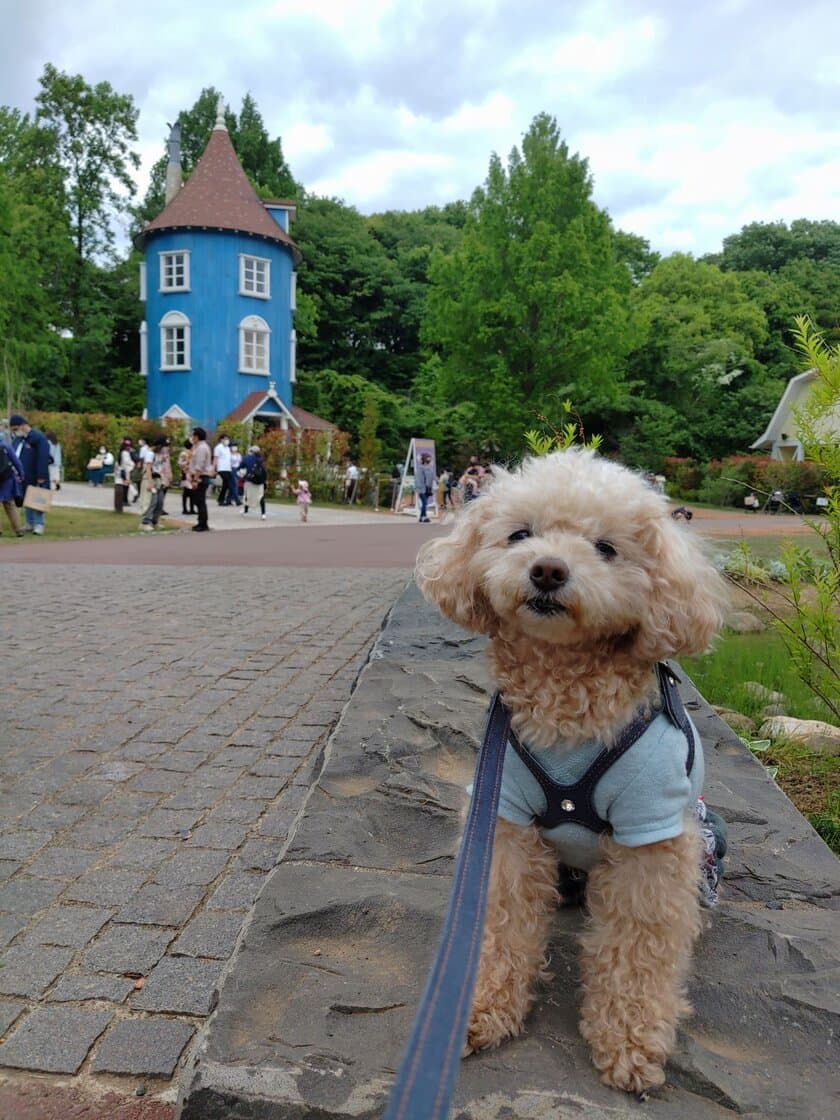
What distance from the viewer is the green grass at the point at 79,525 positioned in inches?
612

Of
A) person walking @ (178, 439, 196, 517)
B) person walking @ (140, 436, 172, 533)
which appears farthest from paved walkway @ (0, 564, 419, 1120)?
person walking @ (178, 439, 196, 517)

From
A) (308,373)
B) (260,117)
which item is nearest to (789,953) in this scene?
(308,373)

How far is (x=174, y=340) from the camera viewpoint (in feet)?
123

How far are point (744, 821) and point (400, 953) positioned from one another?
4.42 feet

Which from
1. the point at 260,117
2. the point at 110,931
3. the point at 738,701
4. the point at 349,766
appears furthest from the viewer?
the point at 260,117

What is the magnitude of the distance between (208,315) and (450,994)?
38.8 meters

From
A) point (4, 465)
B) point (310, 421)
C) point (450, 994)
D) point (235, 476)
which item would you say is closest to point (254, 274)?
point (310, 421)

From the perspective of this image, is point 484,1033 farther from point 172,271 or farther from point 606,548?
point 172,271

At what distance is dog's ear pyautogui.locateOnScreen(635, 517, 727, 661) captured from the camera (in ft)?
6.20

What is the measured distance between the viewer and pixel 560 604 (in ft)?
6.01

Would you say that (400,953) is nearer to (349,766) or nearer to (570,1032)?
(570,1032)

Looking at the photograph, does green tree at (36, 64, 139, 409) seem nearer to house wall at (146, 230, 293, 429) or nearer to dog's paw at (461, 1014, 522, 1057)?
house wall at (146, 230, 293, 429)

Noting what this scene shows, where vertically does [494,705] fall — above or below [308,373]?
below

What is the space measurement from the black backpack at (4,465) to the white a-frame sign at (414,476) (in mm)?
13770
